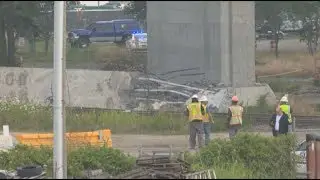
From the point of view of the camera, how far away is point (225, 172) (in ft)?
33.1

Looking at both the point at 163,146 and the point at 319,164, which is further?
the point at 163,146

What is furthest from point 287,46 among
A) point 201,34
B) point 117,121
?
point 201,34

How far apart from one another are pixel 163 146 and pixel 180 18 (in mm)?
8672

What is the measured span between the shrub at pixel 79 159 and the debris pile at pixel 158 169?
1.01 metres

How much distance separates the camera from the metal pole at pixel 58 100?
32.1ft

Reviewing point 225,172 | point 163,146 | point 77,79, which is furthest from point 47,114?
point 225,172

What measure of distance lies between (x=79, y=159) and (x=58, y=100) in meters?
1.75

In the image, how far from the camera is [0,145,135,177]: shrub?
36.6 ft

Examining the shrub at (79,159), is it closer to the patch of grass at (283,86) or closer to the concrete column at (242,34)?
the concrete column at (242,34)

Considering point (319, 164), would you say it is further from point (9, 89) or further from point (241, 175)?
point (9, 89)

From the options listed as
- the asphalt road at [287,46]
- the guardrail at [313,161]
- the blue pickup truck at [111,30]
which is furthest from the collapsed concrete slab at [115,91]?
the asphalt road at [287,46]

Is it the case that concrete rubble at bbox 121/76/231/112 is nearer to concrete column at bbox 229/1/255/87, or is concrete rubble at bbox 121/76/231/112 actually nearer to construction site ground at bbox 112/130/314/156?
construction site ground at bbox 112/130/314/156

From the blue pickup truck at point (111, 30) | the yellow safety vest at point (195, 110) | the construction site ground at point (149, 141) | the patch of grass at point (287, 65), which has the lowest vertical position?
the construction site ground at point (149, 141)

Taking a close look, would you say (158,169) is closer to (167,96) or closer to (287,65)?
(167,96)
